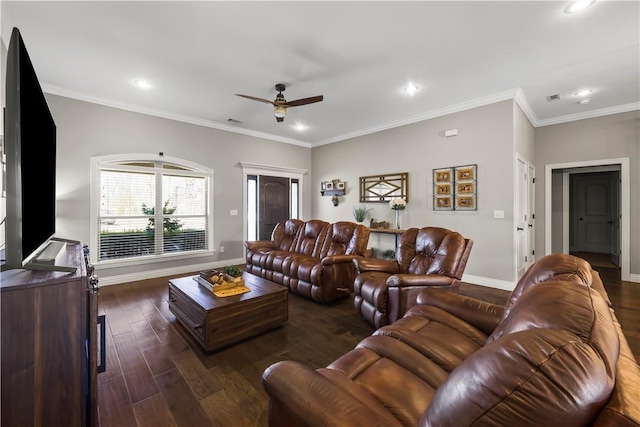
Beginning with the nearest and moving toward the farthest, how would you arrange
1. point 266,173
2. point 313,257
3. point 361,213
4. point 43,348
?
point 43,348, point 313,257, point 361,213, point 266,173

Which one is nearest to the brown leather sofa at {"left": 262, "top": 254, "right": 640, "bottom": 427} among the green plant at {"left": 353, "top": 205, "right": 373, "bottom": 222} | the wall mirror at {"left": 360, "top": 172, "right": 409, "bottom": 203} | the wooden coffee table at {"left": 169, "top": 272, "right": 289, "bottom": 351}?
the wooden coffee table at {"left": 169, "top": 272, "right": 289, "bottom": 351}

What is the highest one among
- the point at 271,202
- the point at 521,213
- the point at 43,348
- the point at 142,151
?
the point at 142,151

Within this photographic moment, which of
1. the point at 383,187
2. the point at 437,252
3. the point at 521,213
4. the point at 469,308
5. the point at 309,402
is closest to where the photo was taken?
the point at 309,402

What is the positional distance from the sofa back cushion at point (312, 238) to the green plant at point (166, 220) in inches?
89.3

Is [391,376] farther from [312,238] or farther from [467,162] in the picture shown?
[467,162]

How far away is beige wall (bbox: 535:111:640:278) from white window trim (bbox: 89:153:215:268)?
6.41m

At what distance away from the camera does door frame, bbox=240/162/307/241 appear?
18.9ft

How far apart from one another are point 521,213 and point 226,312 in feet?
14.9

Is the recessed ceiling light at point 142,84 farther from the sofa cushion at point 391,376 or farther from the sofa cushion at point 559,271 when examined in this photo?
the sofa cushion at point 559,271

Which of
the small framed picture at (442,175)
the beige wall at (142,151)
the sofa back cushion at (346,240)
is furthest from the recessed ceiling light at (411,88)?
the beige wall at (142,151)

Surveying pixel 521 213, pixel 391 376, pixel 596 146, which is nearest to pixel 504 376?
pixel 391 376

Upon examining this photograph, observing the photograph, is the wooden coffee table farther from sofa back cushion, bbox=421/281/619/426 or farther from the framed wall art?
the framed wall art

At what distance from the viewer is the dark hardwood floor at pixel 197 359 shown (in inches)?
63.9

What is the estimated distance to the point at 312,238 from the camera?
4.34 metres
